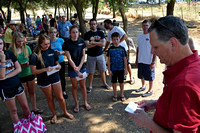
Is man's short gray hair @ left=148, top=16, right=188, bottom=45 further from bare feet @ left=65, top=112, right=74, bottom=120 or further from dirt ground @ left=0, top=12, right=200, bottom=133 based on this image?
bare feet @ left=65, top=112, right=74, bottom=120

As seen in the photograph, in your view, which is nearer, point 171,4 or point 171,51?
point 171,51

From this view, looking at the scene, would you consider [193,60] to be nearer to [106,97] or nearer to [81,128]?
[81,128]

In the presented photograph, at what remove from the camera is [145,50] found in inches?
173

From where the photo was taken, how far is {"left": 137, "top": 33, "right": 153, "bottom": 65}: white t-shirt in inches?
171

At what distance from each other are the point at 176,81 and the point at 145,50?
3524mm

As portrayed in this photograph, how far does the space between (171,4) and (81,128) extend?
7885 millimetres

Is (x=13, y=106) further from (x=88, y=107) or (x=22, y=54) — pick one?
(x=88, y=107)

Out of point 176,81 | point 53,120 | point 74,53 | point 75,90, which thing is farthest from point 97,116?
point 176,81

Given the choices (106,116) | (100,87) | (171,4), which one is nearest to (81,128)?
(106,116)

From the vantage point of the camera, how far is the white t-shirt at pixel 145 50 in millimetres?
4335

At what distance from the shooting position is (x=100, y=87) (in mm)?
5336

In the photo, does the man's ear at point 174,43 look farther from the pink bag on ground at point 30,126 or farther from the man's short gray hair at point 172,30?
the pink bag on ground at point 30,126

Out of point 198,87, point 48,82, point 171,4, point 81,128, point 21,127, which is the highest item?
point 171,4

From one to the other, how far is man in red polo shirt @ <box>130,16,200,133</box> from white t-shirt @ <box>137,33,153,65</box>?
10.6 feet
